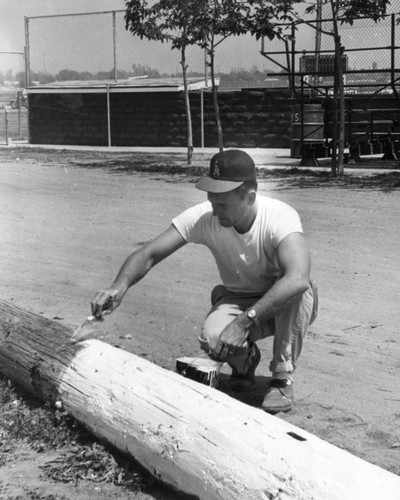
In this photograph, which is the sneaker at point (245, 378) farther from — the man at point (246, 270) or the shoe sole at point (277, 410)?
the shoe sole at point (277, 410)

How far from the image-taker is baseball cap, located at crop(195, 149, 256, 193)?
14.5 feet

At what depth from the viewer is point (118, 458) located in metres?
4.21

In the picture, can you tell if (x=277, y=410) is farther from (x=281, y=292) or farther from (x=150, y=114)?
(x=150, y=114)

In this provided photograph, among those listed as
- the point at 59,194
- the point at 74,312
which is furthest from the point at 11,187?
the point at 74,312

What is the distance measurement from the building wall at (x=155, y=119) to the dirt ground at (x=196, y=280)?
798cm

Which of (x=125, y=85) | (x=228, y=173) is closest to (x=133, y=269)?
(x=228, y=173)

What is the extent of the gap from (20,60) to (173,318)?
2458 cm

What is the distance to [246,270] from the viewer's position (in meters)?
4.72

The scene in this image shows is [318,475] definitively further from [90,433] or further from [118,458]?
[90,433]

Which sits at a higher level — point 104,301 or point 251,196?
point 251,196

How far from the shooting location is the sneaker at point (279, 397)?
4605 mm

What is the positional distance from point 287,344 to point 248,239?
57 cm

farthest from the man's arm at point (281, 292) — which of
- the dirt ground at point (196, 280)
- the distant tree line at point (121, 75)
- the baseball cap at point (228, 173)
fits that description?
the distant tree line at point (121, 75)

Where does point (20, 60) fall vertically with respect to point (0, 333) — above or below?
above
